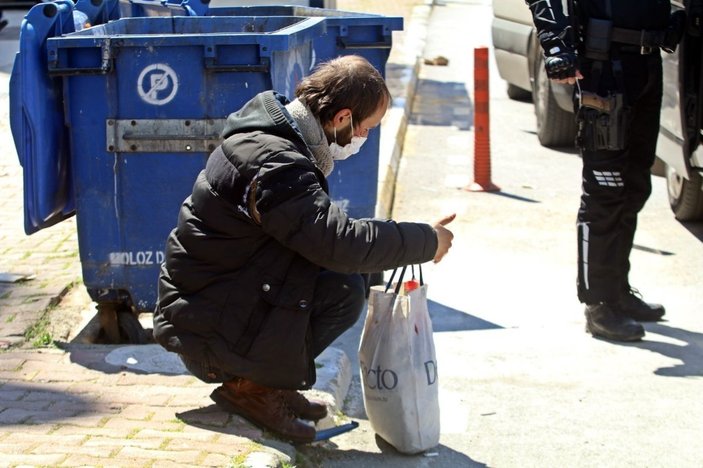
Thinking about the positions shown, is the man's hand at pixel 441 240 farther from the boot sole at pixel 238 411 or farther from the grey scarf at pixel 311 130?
the boot sole at pixel 238 411

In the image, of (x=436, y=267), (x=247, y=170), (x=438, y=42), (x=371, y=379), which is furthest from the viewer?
(x=438, y=42)

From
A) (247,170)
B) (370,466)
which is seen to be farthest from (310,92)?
(370,466)

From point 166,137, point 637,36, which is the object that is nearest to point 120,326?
point 166,137

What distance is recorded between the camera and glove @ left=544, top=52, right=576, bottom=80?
489 centimetres

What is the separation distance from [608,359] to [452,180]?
369 centimetres

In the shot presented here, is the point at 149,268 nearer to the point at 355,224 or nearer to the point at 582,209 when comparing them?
the point at 355,224

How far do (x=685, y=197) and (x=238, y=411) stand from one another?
4191 millimetres

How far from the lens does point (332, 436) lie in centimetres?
397

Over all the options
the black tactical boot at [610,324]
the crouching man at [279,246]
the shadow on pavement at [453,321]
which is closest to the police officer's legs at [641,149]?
the black tactical boot at [610,324]

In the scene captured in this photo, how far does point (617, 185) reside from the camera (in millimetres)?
5195

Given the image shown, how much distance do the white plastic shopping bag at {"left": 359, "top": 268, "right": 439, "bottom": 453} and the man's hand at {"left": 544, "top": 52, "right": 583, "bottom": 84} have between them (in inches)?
59.3

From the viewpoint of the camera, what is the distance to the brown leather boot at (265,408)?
381cm

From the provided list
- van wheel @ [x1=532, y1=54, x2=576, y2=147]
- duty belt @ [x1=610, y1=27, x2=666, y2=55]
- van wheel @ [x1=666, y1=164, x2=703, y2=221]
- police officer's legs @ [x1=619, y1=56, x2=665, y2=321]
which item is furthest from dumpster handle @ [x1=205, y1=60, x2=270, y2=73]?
van wheel @ [x1=532, y1=54, x2=576, y2=147]

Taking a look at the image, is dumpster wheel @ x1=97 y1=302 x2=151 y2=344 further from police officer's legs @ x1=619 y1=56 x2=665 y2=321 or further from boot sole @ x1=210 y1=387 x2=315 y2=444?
police officer's legs @ x1=619 y1=56 x2=665 y2=321
